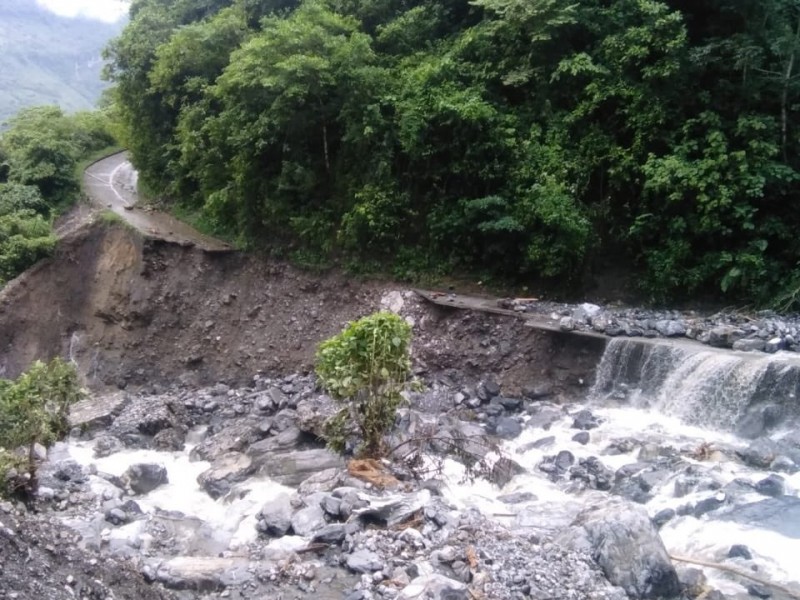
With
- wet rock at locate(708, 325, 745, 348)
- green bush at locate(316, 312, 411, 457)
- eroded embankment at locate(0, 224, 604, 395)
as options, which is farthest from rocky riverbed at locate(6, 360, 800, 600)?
eroded embankment at locate(0, 224, 604, 395)

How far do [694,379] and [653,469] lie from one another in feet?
7.78

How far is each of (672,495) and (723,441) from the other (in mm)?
2202

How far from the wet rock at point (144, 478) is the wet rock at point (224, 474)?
2.09 feet

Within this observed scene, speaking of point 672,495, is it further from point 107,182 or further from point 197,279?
point 107,182

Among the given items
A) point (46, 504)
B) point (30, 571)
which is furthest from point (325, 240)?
point (30, 571)

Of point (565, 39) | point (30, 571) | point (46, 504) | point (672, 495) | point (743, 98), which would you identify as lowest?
point (46, 504)

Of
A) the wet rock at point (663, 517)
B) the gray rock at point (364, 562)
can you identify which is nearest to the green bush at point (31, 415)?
the gray rock at point (364, 562)

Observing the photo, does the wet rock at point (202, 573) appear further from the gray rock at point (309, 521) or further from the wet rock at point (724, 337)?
the wet rock at point (724, 337)

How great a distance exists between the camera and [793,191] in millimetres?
14922

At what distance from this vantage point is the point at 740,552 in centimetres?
820

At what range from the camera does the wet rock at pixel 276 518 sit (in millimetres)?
9070

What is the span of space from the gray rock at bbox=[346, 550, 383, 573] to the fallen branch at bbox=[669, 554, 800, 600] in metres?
3.40

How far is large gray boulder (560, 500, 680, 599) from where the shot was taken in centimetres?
750

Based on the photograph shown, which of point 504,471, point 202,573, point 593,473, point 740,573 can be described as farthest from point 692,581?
point 202,573
